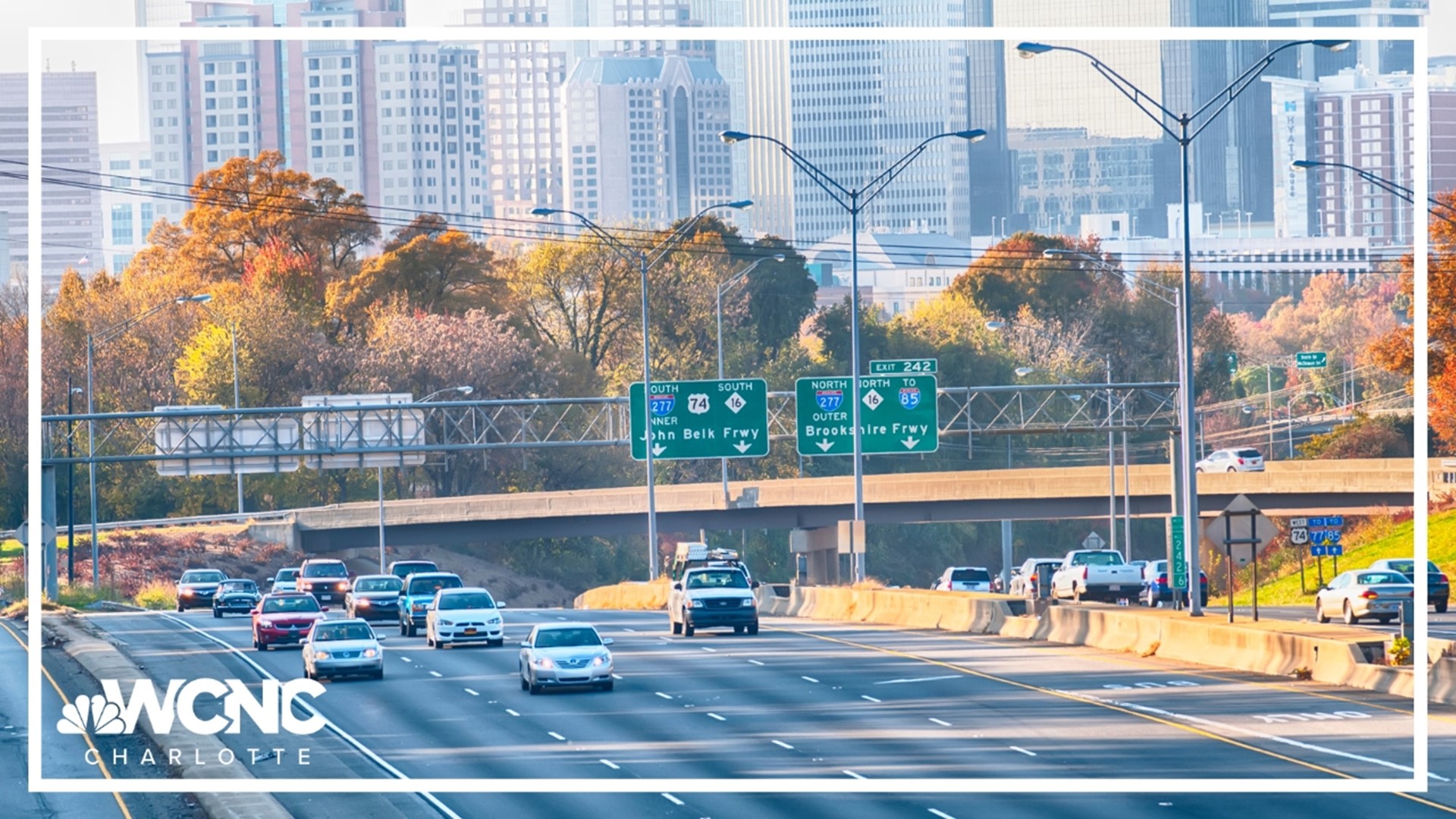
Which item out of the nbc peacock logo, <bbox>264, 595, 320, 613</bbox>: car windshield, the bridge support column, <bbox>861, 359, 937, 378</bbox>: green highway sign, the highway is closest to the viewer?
the highway

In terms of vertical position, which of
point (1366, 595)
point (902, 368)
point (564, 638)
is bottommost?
point (1366, 595)

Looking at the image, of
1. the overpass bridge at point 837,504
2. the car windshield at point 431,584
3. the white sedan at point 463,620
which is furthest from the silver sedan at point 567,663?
the overpass bridge at point 837,504

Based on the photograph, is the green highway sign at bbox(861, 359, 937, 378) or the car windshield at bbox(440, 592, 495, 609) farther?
the green highway sign at bbox(861, 359, 937, 378)

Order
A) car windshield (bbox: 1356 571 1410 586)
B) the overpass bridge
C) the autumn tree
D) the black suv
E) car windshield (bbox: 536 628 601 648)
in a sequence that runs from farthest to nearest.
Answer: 1. the autumn tree
2. the overpass bridge
3. the black suv
4. car windshield (bbox: 1356 571 1410 586)
5. car windshield (bbox: 536 628 601 648)

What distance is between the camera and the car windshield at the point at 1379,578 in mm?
48344

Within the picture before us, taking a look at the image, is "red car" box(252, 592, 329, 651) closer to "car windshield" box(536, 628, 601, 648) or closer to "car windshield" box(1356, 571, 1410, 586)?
"car windshield" box(536, 628, 601, 648)

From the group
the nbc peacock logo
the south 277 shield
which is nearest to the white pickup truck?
the south 277 shield

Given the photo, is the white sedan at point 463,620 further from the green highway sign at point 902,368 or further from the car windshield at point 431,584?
the green highway sign at point 902,368

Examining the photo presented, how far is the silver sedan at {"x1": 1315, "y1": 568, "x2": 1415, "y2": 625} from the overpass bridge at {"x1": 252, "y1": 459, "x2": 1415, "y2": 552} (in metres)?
34.7

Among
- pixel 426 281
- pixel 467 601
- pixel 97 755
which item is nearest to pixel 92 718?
pixel 97 755

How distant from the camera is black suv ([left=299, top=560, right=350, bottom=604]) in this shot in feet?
237

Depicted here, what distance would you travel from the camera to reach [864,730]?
31344 mm

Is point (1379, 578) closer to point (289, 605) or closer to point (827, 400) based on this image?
point (827, 400)

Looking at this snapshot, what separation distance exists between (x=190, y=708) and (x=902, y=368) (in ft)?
108
